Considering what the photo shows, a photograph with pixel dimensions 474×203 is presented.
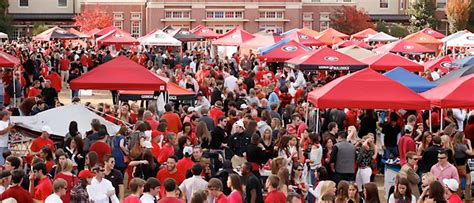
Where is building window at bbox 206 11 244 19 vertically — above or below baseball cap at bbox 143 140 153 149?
above

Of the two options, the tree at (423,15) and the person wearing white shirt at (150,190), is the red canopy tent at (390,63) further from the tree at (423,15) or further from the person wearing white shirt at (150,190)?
the tree at (423,15)

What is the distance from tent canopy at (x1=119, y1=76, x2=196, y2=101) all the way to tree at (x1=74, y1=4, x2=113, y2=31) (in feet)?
163

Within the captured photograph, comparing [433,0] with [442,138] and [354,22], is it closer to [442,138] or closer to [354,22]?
[354,22]

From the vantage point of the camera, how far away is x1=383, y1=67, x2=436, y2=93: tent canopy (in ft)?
69.9

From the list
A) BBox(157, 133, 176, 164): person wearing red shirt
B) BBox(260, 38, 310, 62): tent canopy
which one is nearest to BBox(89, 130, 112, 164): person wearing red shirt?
BBox(157, 133, 176, 164): person wearing red shirt

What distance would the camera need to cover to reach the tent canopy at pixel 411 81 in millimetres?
21312

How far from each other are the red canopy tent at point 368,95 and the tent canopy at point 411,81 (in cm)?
373

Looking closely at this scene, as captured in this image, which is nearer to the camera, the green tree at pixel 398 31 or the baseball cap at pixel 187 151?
the baseball cap at pixel 187 151

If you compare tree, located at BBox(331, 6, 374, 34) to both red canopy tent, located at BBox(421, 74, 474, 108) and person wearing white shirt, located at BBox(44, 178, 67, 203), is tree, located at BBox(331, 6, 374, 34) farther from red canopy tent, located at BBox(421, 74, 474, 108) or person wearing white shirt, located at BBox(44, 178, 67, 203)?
person wearing white shirt, located at BBox(44, 178, 67, 203)

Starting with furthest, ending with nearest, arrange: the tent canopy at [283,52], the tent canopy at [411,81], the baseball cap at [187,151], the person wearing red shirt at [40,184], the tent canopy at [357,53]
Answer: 1. the tent canopy at [283,52]
2. the tent canopy at [357,53]
3. the tent canopy at [411,81]
4. the baseball cap at [187,151]
5. the person wearing red shirt at [40,184]

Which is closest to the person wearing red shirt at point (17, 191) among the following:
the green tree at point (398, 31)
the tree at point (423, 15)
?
the green tree at point (398, 31)

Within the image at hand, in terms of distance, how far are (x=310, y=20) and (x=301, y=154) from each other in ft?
215

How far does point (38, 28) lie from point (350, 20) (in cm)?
2346

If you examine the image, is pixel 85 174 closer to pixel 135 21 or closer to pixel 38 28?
pixel 38 28
